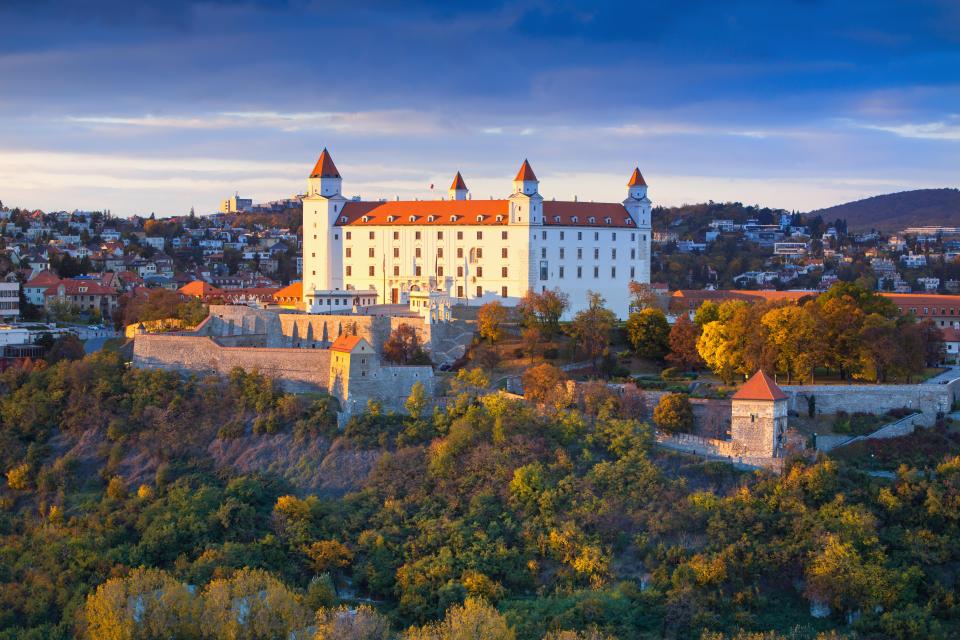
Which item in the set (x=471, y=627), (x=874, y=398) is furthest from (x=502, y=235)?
(x=471, y=627)

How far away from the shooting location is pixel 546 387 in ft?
131

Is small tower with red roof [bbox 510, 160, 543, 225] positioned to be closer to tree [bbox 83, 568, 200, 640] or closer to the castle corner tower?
the castle corner tower

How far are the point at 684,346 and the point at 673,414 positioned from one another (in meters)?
6.26

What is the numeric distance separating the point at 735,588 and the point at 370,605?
9224mm

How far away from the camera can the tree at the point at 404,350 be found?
144ft

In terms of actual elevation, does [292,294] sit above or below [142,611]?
→ above

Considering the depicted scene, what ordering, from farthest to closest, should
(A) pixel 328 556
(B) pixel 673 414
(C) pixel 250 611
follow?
(B) pixel 673 414, (A) pixel 328 556, (C) pixel 250 611

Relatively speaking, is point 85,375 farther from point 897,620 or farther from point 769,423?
point 897,620

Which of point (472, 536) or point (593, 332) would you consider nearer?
point (472, 536)

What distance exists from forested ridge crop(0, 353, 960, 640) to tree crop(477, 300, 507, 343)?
17.0 feet

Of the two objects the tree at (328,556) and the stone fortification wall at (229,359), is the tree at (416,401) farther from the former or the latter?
the tree at (328,556)

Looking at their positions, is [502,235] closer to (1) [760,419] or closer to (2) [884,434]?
(1) [760,419]

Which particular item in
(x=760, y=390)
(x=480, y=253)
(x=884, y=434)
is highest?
(x=480, y=253)

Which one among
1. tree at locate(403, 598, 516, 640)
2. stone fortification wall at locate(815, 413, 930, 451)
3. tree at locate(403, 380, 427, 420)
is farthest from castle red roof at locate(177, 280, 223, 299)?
tree at locate(403, 598, 516, 640)
